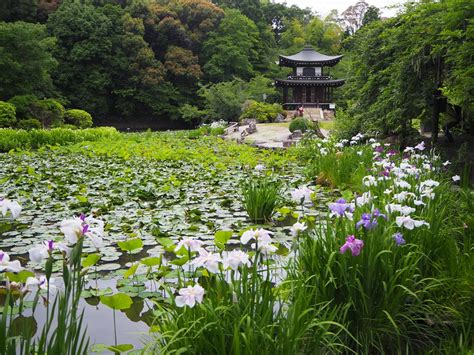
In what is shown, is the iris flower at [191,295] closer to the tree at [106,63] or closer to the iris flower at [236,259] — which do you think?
the iris flower at [236,259]

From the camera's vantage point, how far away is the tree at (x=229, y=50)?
33.9 meters

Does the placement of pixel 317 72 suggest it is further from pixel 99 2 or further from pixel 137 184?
pixel 137 184

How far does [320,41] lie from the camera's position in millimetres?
45000

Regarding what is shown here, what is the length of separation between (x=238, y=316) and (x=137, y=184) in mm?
4838

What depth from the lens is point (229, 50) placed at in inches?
1331

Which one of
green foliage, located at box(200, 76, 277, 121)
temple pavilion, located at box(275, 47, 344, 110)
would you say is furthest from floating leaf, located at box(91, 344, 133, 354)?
temple pavilion, located at box(275, 47, 344, 110)

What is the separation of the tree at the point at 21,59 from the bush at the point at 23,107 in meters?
1.83

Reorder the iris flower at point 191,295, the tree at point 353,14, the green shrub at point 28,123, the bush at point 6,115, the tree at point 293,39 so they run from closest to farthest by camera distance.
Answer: the iris flower at point 191,295 < the bush at point 6,115 < the green shrub at point 28,123 < the tree at point 293,39 < the tree at point 353,14

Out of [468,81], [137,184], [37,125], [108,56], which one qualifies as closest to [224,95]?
[108,56]

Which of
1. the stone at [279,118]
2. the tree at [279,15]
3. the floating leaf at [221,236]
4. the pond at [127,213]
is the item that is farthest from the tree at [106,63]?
the floating leaf at [221,236]

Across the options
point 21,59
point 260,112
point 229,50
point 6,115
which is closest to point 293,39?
point 229,50

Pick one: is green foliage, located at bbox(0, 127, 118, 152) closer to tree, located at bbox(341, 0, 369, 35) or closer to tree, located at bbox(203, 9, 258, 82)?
tree, located at bbox(203, 9, 258, 82)

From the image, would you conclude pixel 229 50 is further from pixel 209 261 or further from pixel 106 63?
pixel 209 261

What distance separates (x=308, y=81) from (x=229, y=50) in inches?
261
